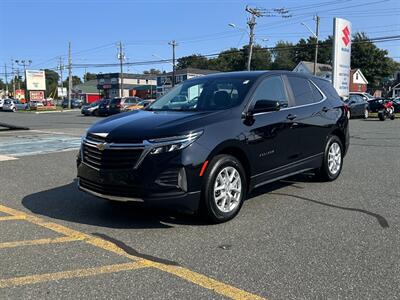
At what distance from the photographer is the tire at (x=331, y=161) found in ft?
23.6

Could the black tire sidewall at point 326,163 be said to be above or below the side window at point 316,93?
below

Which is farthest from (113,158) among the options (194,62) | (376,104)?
(194,62)

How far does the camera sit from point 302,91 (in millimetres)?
6758

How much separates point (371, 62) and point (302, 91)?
3610 inches

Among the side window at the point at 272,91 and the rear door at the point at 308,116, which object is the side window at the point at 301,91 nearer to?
the rear door at the point at 308,116

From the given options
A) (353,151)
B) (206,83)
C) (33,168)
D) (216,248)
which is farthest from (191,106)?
(353,151)

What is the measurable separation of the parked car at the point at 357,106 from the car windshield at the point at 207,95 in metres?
22.2

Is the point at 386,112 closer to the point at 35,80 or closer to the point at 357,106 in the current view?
the point at 357,106

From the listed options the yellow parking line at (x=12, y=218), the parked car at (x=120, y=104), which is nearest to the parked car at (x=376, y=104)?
the parked car at (x=120, y=104)

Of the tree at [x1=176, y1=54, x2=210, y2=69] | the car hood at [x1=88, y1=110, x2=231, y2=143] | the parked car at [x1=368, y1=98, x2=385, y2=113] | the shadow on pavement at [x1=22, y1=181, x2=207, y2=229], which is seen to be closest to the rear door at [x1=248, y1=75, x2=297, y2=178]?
the car hood at [x1=88, y1=110, x2=231, y2=143]

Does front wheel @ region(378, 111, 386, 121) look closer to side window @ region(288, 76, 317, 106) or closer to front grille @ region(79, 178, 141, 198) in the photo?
side window @ region(288, 76, 317, 106)

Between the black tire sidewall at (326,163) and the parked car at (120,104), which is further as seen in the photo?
the parked car at (120,104)

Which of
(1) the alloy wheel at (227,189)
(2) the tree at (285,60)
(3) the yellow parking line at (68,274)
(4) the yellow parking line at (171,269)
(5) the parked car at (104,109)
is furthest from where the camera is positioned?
(2) the tree at (285,60)

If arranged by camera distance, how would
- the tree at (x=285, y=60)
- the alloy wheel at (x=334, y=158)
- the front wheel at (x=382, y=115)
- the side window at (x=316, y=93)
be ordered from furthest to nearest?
the tree at (x=285, y=60)
the front wheel at (x=382, y=115)
the alloy wheel at (x=334, y=158)
the side window at (x=316, y=93)
